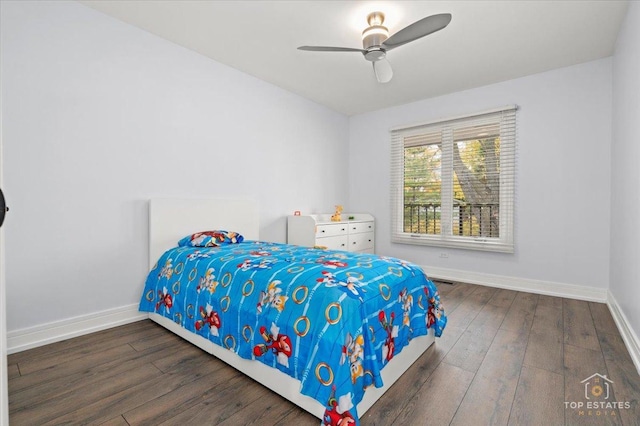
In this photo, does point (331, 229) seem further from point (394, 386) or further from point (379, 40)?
point (394, 386)

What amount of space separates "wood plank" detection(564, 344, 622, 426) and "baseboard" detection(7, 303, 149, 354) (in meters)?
2.95

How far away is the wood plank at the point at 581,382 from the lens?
144 centimetres

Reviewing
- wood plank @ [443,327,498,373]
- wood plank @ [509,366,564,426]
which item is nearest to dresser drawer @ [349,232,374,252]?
wood plank @ [443,327,498,373]

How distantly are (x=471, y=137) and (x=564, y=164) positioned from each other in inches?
39.4

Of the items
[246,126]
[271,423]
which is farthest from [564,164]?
[271,423]

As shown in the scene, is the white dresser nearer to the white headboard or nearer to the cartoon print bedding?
the white headboard

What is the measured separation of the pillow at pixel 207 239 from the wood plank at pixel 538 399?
7.52 feet

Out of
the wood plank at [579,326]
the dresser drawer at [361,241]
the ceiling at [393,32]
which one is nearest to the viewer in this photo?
the wood plank at [579,326]

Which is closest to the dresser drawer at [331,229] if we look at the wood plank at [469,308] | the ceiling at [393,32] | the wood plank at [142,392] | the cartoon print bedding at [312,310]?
the cartoon print bedding at [312,310]

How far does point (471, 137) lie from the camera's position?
3.87 metres

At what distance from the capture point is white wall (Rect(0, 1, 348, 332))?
2.10 metres

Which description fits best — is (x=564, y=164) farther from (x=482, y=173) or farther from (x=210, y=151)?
(x=210, y=151)

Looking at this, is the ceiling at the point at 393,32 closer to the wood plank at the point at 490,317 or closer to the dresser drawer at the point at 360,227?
the dresser drawer at the point at 360,227

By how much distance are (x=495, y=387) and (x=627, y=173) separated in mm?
1906
